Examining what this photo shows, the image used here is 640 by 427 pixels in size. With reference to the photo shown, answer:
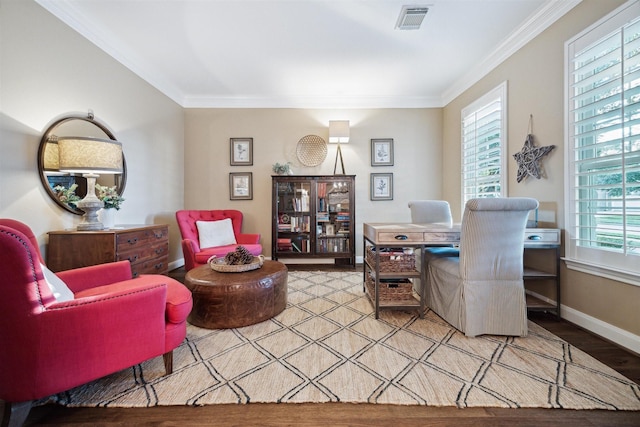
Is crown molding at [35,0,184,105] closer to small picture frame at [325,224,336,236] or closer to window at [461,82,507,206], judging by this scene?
small picture frame at [325,224,336,236]

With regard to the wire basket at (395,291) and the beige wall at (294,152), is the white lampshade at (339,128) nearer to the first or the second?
the beige wall at (294,152)

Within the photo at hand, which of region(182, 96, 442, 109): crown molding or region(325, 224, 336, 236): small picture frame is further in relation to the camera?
region(182, 96, 442, 109): crown molding

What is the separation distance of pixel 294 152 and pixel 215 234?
1863 mm

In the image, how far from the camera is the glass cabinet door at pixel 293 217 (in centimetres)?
403

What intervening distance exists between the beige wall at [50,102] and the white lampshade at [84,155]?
263mm

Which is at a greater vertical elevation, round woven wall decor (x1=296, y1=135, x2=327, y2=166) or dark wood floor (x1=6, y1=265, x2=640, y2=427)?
round woven wall decor (x1=296, y1=135, x2=327, y2=166)

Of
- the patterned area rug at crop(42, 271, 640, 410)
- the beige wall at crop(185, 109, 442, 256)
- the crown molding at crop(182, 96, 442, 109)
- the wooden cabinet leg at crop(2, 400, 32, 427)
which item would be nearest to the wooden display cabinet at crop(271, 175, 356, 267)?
the beige wall at crop(185, 109, 442, 256)

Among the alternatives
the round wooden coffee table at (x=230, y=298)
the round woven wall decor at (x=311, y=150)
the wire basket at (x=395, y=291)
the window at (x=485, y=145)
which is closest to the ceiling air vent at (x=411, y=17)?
the window at (x=485, y=145)

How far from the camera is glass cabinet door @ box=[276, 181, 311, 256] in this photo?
4.03 meters

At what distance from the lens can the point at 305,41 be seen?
2.78m

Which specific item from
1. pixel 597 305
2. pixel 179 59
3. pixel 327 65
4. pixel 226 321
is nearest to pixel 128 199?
pixel 179 59

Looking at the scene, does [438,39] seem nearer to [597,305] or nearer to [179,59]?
[597,305]

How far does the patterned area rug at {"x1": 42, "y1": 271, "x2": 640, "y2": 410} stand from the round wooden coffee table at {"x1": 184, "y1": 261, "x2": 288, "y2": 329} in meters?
0.08

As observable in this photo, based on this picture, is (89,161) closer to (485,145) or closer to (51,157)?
(51,157)
